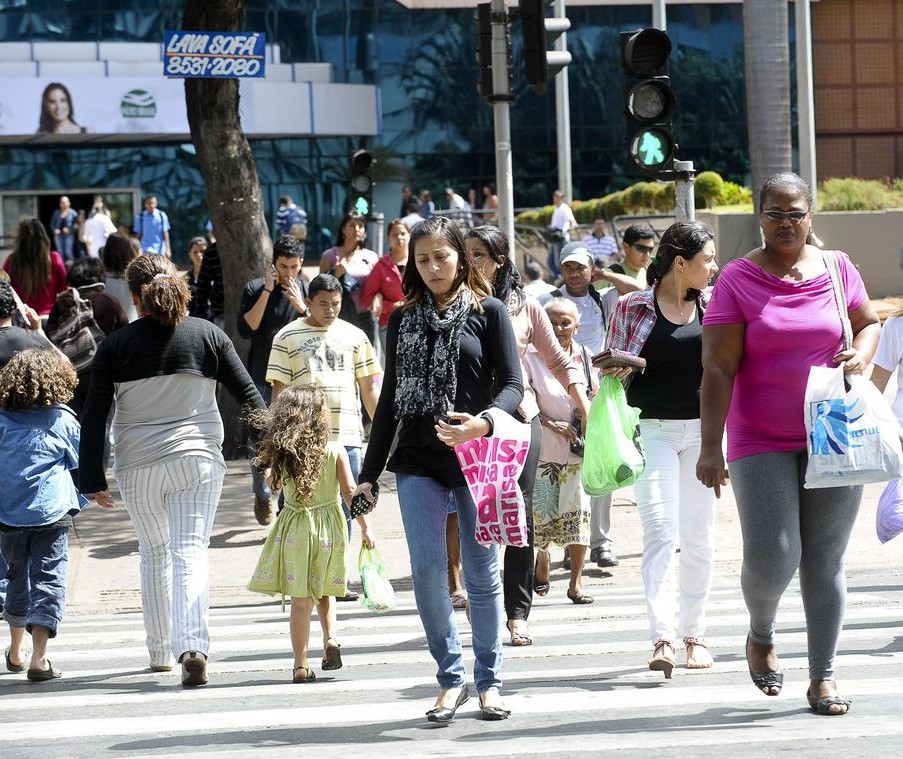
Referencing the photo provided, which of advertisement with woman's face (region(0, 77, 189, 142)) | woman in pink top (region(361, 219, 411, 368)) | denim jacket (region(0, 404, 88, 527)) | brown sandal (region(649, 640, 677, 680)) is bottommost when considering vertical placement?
brown sandal (region(649, 640, 677, 680))

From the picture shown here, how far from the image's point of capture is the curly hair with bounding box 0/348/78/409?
7.51 metres

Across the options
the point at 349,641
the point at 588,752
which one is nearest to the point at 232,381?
the point at 349,641

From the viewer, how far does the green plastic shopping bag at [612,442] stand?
6750 millimetres

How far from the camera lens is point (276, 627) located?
28.0 feet

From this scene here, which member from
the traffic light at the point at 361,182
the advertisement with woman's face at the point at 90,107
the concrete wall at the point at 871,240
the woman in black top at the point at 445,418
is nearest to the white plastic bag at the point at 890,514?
the woman in black top at the point at 445,418

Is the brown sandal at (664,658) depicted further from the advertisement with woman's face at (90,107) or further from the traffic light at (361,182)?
the advertisement with woman's face at (90,107)

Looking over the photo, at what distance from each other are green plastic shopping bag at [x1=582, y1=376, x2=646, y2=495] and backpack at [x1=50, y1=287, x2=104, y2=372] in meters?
5.25

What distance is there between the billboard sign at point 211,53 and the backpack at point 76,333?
85.9 inches

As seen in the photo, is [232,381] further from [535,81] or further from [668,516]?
[535,81]

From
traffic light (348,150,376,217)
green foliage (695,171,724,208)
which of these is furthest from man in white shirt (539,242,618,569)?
green foliage (695,171,724,208)

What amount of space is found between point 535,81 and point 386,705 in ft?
21.4

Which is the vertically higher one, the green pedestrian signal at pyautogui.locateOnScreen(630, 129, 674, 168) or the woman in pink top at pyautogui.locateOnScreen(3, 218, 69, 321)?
the green pedestrian signal at pyautogui.locateOnScreen(630, 129, 674, 168)

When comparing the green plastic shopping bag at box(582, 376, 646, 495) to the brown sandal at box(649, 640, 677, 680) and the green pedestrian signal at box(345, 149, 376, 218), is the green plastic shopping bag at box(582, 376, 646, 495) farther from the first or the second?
the green pedestrian signal at box(345, 149, 376, 218)

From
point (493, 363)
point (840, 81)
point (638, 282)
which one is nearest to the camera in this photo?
point (493, 363)
